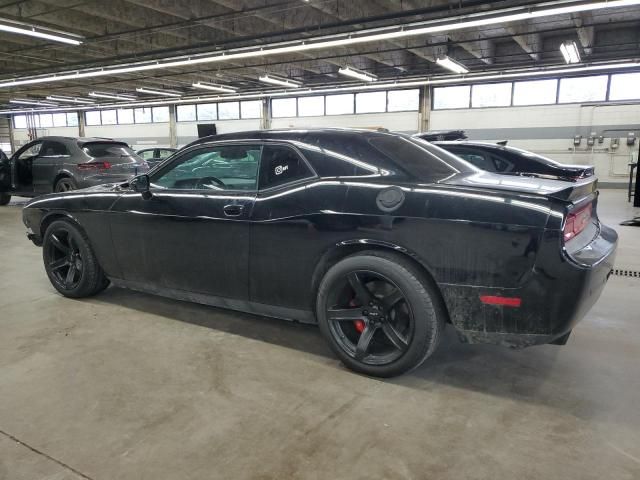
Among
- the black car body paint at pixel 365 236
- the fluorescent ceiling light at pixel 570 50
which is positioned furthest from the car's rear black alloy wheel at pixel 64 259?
the fluorescent ceiling light at pixel 570 50

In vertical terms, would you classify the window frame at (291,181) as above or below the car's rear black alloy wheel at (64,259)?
above

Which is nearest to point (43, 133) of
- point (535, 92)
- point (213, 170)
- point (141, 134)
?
point (141, 134)

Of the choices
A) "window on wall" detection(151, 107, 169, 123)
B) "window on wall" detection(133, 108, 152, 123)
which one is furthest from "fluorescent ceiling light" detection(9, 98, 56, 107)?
"window on wall" detection(151, 107, 169, 123)

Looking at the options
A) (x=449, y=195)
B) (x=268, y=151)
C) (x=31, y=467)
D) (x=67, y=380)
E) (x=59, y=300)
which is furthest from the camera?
(x=59, y=300)

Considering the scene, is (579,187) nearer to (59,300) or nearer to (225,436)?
(225,436)

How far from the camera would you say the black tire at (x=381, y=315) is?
2.29m

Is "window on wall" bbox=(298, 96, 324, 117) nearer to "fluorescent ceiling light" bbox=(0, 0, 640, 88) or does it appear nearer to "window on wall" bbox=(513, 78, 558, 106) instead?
"window on wall" bbox=(513, 78, 558, 106)

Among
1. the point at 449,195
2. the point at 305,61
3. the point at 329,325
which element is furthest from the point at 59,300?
the point at 305,61

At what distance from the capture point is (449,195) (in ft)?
7.34

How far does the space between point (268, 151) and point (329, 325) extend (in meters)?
1.15

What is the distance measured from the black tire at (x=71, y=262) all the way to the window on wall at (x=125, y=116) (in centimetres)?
2622

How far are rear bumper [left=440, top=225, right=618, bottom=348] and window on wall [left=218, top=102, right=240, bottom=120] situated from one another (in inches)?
892

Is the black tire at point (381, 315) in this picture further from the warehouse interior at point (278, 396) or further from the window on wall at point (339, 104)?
the window on wall at point (339, 104)

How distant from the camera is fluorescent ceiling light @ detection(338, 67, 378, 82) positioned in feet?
46.3
